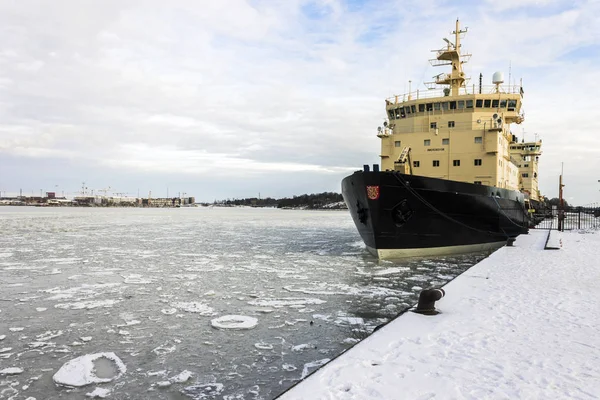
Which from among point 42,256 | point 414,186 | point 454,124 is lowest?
point 42,256

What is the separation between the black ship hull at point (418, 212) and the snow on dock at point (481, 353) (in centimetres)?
634

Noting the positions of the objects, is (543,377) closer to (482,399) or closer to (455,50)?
(482,399)

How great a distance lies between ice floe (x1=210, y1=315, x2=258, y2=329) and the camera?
669cm

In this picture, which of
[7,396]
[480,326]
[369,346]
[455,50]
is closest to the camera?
[7,396]

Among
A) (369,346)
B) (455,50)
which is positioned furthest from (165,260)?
(455,50)

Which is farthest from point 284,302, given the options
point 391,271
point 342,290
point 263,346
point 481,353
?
point 391,271

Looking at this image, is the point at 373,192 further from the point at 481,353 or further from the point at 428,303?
the point at 481,353

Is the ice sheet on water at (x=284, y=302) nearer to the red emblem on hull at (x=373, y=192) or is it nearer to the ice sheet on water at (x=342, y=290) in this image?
the ice sheet on water at (x=342, y=290)

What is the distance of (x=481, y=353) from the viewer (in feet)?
14.1

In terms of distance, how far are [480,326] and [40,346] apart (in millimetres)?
6199

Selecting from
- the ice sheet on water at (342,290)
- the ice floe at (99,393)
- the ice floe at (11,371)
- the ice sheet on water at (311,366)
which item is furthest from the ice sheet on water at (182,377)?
the ice sheet on water at (342,290)

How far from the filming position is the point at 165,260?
47.0ft

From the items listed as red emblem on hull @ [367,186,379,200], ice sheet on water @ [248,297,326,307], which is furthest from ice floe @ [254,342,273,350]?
red emblem on hull @ [367,186,379,200]

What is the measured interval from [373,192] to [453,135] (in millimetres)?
6960
